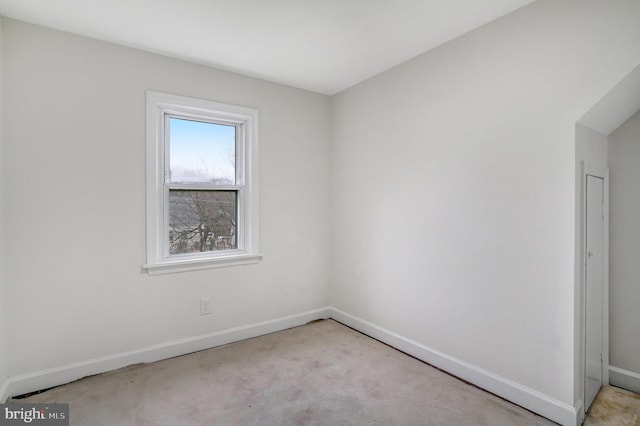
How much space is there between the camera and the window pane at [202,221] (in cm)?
290

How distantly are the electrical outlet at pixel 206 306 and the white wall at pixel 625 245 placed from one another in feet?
10.1

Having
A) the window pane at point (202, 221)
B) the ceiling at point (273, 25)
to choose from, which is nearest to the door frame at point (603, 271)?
the ceiling at point (273, 25)

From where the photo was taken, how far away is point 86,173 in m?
2.44

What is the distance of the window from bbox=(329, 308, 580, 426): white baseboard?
149cm

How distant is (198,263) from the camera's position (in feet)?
9.57

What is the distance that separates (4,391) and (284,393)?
179 centimetres

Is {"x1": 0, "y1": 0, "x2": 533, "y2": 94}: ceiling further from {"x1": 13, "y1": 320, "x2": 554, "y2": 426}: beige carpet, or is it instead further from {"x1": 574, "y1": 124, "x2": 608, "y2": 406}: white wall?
{"x1": 13, "y1": 320, "x2": 554, "y2": 426}: beige carpet

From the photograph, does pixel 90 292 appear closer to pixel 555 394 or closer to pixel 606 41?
pixel 555 394

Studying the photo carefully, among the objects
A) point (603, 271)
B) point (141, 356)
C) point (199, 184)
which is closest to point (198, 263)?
point (199, 184)

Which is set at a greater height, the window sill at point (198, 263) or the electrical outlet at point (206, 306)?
the window sill at point (198, 263)

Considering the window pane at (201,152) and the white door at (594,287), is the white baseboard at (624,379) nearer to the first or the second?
the white door at (594,287)

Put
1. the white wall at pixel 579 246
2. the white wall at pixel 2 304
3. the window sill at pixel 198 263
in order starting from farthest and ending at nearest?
the window sill at pixel 198 263 < the white wall at pixel 2 304 < the white wall at pixel 579 246

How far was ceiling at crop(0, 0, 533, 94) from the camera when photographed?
6.74 ft

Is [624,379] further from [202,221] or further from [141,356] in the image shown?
[141,356]
